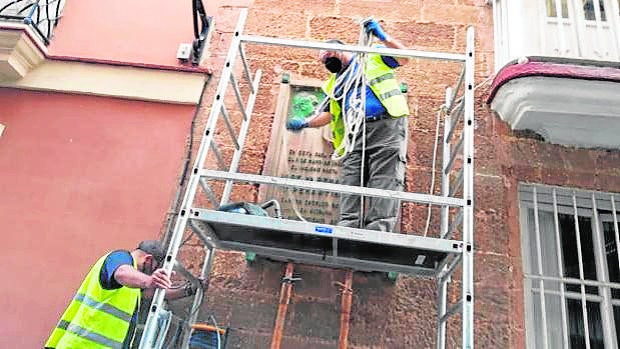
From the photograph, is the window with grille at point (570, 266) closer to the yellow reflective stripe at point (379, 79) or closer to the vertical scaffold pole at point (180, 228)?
the yellow reflective stripe at point (379, 79)

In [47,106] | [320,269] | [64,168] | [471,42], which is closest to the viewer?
[471,42]

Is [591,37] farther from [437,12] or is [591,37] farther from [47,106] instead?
[47,106]

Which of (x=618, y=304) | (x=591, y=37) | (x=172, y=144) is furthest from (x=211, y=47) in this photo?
(x=618, y=304)

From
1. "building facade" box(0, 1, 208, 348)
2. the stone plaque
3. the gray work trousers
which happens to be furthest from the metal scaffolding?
"building facade" box(0, 1, 208, 348)

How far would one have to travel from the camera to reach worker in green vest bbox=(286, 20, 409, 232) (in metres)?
3.58

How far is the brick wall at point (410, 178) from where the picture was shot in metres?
3.74

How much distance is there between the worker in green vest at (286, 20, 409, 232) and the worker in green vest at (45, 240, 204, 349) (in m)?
1.34

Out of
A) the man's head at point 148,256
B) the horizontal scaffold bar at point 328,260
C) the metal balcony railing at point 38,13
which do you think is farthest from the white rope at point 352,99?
the metal balcony railing at point 38,13

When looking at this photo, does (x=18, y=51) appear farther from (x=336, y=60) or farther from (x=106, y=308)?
(x=336, y=60)

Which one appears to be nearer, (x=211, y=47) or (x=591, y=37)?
(x=591, y=37)

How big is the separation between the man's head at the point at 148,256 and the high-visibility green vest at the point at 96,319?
0.17 metres

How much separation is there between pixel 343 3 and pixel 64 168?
9.47ft

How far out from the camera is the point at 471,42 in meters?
3.65

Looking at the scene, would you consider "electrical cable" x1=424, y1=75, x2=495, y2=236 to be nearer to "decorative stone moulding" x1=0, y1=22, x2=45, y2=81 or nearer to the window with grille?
the window with grille
